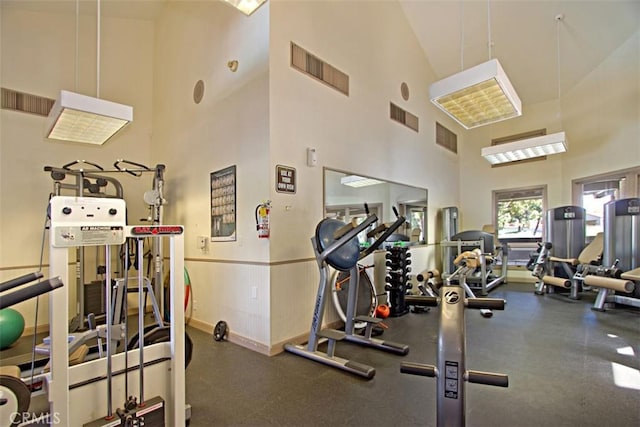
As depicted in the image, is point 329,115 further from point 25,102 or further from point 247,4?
point 25,102

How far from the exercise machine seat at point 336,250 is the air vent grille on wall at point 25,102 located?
4.49 m

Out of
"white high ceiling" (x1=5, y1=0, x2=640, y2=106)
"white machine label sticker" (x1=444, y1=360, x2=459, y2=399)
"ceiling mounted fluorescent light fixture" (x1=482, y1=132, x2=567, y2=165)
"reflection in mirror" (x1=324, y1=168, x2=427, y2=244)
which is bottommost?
"white machine label sticker" (x1=444, y1=360, x2=459, y2=399)

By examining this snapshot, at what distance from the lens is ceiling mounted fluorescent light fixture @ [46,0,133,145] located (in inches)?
124

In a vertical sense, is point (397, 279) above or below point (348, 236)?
below

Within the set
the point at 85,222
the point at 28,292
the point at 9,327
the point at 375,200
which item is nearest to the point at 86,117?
the point at 85,222

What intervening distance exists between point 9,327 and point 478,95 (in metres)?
6.10

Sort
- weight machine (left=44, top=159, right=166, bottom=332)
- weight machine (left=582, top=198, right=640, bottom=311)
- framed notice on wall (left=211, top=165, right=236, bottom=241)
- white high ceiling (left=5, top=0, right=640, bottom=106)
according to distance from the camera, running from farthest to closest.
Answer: white high ceiling (left=5, top=0, right=640, bottom=106)
weight machine (left=582, top=198, right=640, bottom=311)
weight machine (left=44, top=159, right=166, bottom=332)
framed notice on wall (left=211, top=165, right=236, bottom=241)

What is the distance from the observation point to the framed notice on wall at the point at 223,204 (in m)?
3.96

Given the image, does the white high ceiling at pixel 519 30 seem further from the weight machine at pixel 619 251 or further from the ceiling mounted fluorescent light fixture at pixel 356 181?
the weight machine at pixel 619 251

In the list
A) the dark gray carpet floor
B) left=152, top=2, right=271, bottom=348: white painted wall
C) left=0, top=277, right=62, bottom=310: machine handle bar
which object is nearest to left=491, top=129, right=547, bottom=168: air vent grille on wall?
the dark gray carpet floor

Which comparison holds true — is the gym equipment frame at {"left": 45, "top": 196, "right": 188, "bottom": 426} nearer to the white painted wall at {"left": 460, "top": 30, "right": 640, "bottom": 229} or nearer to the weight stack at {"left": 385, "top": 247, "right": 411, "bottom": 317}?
the weight stack at {"left": 385, "top": 247, "right": 411, "bottom": 317}

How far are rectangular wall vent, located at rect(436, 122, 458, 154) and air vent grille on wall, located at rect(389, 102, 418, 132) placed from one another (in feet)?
3.97

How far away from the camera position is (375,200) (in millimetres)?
5176

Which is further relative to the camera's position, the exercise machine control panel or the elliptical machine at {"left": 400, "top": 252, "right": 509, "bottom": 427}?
the exercise machine control panel
